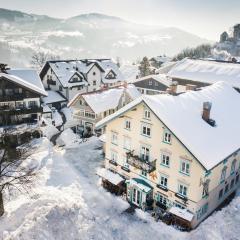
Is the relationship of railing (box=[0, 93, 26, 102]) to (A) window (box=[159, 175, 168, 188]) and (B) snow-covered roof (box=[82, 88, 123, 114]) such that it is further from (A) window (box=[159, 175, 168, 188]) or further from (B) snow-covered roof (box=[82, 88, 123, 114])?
(A) window (box=[159, 175, 168, 188])

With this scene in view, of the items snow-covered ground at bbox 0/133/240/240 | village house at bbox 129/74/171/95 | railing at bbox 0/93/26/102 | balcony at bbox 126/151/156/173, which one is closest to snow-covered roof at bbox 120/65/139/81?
village house at bbox 129/74/171/95

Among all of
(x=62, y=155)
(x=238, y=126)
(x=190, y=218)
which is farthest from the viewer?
(x=62, y=155)

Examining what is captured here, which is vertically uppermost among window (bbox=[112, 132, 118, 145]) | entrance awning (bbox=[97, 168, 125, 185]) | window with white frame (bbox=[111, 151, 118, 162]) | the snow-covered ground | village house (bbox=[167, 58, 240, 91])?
village house (bbox=[167, 58, 240, 91])

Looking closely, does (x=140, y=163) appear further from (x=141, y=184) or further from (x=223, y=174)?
(x=223, y=174)

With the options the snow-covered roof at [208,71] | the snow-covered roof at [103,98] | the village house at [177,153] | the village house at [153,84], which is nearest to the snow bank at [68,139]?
the snow-covered roof at [103,98]

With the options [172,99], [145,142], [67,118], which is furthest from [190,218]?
[67,118]

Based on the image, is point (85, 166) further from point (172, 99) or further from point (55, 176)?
point (172, 99)

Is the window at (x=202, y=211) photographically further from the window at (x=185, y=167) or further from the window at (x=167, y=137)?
the window at (x=167, y=137)
